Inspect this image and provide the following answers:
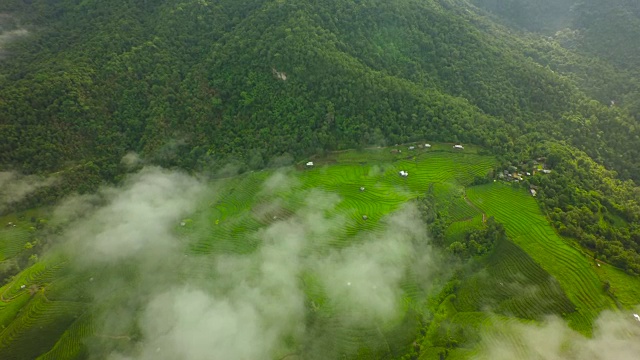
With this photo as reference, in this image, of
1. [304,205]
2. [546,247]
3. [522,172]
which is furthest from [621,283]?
[304,205]

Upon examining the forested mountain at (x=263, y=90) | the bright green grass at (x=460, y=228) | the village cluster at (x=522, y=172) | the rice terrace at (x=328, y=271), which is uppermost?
the forested mountain at (x=263, y=90)

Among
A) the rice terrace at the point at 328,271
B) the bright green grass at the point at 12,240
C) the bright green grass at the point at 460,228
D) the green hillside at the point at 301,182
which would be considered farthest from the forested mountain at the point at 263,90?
the bright green grass at the point at 460,228

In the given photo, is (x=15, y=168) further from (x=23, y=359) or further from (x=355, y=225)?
(x=355, y=225)

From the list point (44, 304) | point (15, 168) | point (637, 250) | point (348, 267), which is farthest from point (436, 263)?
point (15, 168)

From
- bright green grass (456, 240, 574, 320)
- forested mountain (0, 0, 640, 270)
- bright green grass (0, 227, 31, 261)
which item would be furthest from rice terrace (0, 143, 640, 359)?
forested mountain (0, 0, 640, 270)

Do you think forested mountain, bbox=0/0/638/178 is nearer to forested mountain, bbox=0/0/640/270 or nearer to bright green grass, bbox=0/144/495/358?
forested mountain, bbox=0/0/640/270

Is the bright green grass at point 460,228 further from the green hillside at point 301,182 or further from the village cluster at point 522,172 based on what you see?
the village cluster at point 522,172
